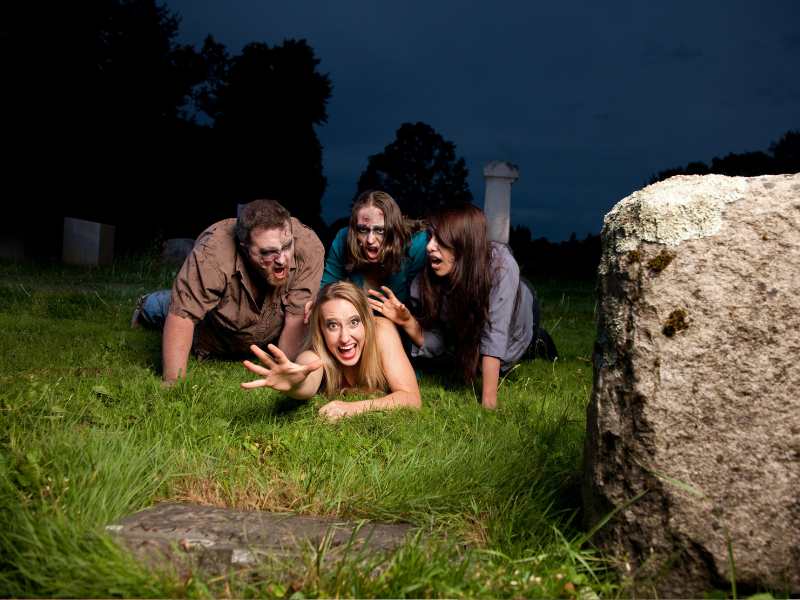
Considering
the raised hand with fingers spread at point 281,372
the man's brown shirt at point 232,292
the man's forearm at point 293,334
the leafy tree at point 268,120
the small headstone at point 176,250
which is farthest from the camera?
the leafy tree at point 268,120

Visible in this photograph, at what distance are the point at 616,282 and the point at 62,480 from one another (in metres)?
2.24

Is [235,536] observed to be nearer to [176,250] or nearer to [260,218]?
[260,218]

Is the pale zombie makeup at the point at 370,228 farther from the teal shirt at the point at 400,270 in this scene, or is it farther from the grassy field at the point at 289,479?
the grassy field at the point at 289,479

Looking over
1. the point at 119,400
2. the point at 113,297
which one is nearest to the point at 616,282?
the point at 119,400

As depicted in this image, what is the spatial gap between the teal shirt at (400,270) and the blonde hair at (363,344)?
1029 mm

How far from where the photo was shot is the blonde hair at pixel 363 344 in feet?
17.0

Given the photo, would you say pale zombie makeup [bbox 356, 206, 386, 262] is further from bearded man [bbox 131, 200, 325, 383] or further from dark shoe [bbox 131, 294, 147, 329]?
dark shoe [bbox 131, 294, 147, 329]

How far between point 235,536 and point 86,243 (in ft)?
46.5

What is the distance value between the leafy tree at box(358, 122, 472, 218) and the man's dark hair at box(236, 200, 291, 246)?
20.3 metres

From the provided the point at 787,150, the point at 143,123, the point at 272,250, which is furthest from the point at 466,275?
the point at 787,150

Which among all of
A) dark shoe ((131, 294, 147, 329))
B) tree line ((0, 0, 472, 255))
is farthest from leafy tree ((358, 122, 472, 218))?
dark shoe ((131, 294, 147, 329))

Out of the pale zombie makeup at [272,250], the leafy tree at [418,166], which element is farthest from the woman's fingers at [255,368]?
the leafy tree at [418,166]

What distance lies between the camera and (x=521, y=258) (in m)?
19.1

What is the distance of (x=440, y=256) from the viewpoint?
543cm
